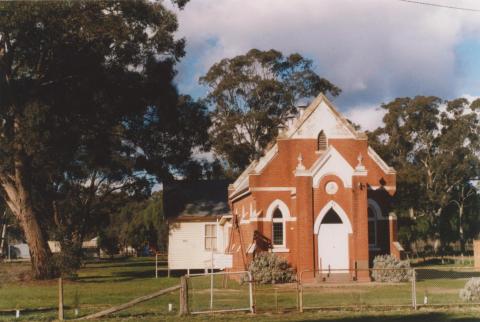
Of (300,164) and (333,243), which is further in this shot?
(333,243)

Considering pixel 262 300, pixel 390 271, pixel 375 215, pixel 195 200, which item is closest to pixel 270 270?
pixel 390 271

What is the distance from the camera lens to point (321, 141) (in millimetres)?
36062

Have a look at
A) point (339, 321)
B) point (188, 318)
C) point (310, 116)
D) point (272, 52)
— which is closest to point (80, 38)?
point (310, 116)

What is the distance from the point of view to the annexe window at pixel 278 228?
35.1 m

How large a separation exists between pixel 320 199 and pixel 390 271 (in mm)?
4881

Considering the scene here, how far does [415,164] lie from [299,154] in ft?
135

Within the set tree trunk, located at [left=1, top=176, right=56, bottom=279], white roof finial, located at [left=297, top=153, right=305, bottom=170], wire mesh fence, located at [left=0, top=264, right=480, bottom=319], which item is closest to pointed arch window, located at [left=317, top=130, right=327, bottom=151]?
white roof finial, located at [left=297, top=153, right=305, bottom=170]

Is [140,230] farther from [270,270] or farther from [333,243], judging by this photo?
[270,270]

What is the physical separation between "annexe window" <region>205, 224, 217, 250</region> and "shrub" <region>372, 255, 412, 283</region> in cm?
1716

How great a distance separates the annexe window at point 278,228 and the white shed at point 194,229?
11.1 m

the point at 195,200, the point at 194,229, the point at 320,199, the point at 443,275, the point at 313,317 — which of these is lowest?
the point at 313,317

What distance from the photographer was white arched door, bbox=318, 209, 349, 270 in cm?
3338

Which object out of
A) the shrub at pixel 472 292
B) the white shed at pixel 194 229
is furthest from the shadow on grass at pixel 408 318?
the white shed at pixel 194 229

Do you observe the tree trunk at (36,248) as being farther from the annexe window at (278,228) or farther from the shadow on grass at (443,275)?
the shadow on grass at (443,275)
